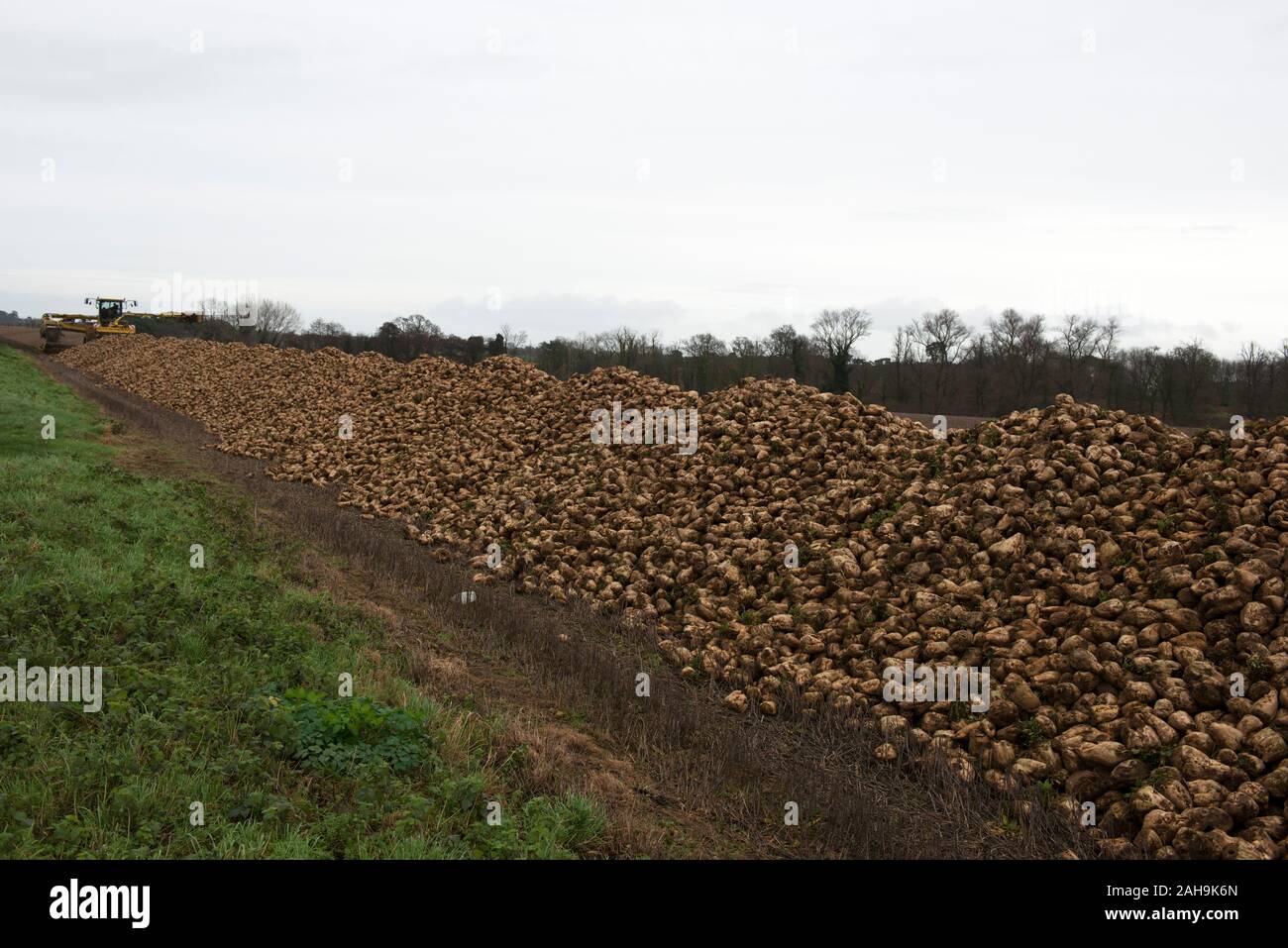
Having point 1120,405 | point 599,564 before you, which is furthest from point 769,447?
point 1120,405

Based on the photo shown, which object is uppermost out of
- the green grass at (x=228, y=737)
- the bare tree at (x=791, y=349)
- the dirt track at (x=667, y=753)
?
the bare tree at (x=791, y=349)

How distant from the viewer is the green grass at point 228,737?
12.6 ft

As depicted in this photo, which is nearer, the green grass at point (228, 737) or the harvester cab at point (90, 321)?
the green grass at point (228, 737)

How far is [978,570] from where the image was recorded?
675cm

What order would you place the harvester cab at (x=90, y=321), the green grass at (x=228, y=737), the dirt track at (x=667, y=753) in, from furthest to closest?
the harvester cab at (x=90, y=321), the dirt track at (x=667, y=753), the green grass at (x=228, y=737)

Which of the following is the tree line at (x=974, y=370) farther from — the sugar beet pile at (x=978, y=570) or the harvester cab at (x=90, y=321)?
the harvester cab at (x=90, y=321)

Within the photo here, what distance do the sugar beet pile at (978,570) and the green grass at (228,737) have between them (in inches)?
91.5

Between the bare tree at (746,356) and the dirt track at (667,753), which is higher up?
the bare tree at (746,356)

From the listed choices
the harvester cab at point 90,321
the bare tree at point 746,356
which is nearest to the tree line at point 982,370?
the bare tree at point 746,356

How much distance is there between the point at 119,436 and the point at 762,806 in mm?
16840

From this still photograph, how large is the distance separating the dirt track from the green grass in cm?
44

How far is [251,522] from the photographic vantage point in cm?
1052

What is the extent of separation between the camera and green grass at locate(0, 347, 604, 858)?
383 centimetres
